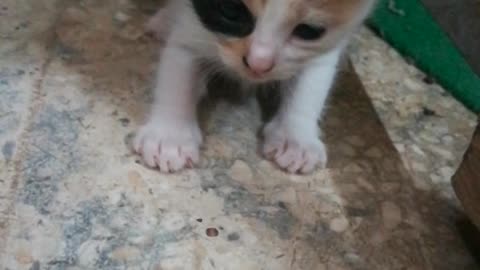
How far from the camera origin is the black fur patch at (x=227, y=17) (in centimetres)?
124

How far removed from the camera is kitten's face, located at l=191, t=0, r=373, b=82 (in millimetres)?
1236

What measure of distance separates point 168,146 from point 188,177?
0.06 meters

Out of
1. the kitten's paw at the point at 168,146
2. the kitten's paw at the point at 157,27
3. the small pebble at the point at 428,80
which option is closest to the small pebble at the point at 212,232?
the kitten's paw at the point at 168,146

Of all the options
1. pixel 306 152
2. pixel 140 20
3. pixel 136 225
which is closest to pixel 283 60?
pixel 306 152

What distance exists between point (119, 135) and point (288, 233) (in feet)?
1.10

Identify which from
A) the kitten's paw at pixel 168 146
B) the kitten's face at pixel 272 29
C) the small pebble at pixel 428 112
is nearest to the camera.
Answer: the kitten's face at pixel 272 29

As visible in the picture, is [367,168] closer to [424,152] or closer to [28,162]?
[424,152]

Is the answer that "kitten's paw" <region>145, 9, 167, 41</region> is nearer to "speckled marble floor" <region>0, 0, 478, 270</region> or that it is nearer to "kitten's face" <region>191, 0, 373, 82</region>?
"speckled marble floor" <region>0, 0, 478, 270</region>

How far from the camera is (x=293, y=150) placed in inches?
58.6

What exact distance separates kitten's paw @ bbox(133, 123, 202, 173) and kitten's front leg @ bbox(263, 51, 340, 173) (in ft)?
0.45

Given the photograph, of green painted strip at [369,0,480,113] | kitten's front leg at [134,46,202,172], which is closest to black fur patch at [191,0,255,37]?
kitten's front leg at [134,46,202,172]

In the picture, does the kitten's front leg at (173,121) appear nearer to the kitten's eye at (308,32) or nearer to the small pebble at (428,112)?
the kitten's eye at (308,32)

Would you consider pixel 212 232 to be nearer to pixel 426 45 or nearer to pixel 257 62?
pixel 257 62

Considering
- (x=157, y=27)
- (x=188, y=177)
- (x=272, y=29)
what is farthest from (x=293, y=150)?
(x=157, y=27)
